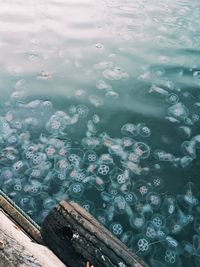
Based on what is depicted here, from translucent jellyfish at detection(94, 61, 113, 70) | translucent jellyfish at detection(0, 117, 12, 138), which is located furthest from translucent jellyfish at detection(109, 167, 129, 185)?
translucent jellyfish at detection(94, 61, 113, 70)

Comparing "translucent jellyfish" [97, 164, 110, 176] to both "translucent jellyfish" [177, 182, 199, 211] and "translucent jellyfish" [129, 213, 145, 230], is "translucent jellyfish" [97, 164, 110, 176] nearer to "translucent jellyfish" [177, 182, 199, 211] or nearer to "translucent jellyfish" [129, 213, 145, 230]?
"translucent jellyfish" [129, 213, 145, 230]

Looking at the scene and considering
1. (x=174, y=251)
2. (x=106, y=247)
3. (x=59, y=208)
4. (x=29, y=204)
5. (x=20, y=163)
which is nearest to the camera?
(x=106, y=247)

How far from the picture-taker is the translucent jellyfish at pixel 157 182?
5.25m

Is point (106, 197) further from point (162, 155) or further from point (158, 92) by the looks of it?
point (158, 92)

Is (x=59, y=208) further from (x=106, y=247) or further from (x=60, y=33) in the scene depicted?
(x=60, y=33)

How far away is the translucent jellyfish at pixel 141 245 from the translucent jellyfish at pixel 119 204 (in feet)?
1.51

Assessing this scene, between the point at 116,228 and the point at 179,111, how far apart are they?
279cm

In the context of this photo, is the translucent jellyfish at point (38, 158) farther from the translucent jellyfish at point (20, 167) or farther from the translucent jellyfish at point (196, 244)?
the translucent jellyfish at point (196, 244)

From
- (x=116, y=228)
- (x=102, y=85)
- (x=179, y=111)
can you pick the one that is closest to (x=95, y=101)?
(x=102, y=85)

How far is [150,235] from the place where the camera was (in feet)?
15.2

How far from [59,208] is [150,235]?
167 cm

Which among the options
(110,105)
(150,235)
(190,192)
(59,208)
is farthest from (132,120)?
(59,208)

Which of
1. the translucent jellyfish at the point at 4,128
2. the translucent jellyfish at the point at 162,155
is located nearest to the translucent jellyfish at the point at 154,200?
the translucent jellyfish at the point at 162,155

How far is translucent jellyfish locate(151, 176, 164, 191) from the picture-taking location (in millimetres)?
5254
